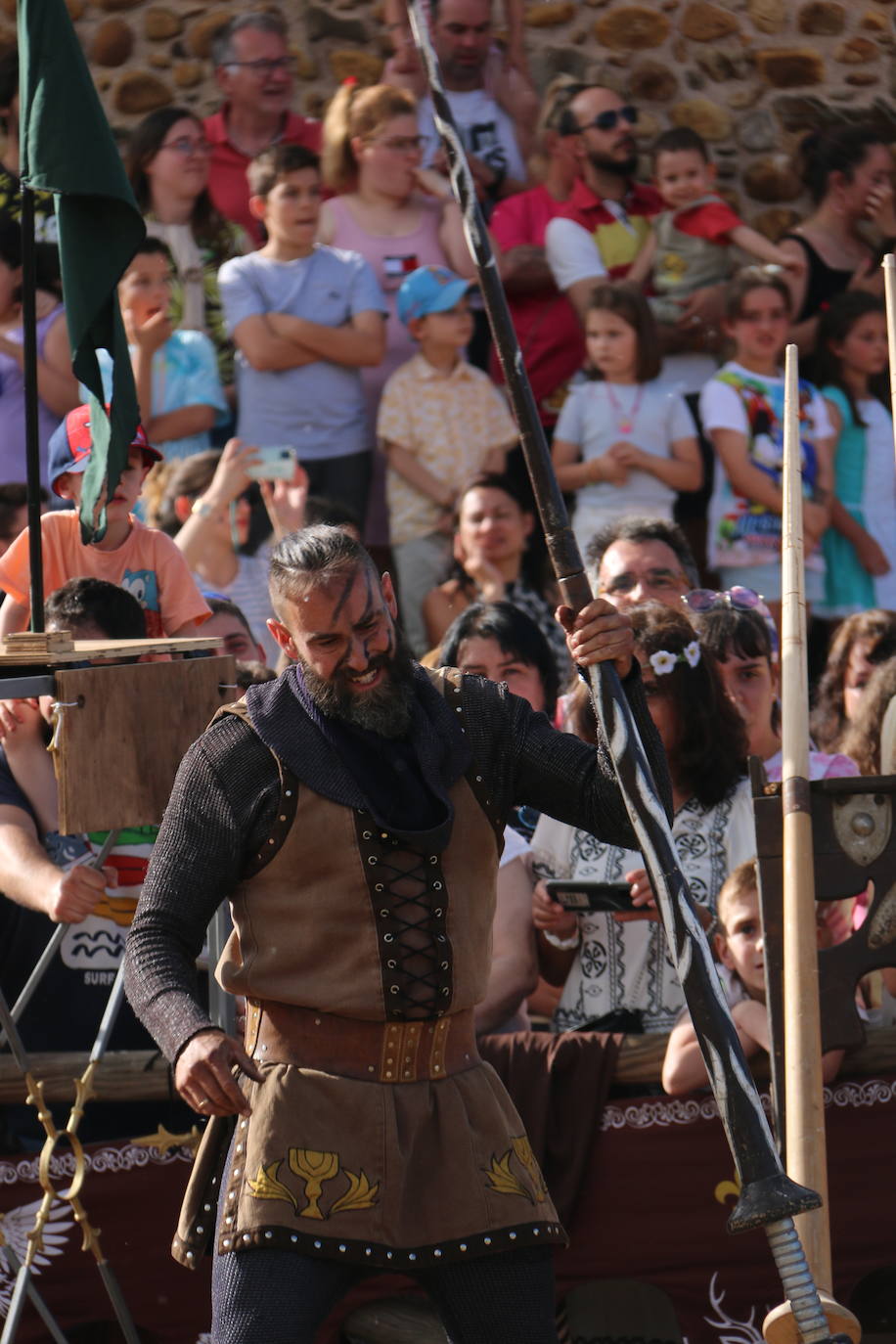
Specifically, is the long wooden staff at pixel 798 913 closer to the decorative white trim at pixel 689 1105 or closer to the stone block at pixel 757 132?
the decorative white trim at pixel 689 1105

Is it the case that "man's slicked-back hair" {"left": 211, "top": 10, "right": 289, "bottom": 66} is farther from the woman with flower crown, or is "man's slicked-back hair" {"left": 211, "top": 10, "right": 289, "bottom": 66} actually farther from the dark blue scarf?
the dark blue scarf

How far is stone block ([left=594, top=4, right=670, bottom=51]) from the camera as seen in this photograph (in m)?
7.50

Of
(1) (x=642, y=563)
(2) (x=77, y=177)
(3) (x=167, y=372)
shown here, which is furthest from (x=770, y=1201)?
(3) (x=167, y=372)

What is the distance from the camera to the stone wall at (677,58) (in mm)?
7484

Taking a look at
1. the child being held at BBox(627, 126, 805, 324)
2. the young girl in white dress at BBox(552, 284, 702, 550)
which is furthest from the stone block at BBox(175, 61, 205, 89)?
the young girl in white dress at BBox(552, 284, 702, 550)

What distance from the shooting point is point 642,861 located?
12.3 feet

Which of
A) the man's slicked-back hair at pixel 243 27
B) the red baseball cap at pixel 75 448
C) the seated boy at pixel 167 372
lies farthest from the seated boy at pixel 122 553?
the man's slicked-back hair at pixel 243 27

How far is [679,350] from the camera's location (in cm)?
654

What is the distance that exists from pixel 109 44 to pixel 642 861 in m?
5.01

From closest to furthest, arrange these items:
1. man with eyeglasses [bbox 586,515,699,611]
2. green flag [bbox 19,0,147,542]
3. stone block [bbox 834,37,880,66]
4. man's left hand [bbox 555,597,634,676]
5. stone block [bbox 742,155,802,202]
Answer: man's left hand [bbox 555,597,634,676] → green flag [bbox 19,0,147,542] → man with eyeglasses [bbox 586,515,699,611] → stone block [bbox 742,155,802,202] → stone block [bbox 834,37,880,66]

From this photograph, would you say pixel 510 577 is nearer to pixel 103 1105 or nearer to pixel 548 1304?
pixel 103 1105

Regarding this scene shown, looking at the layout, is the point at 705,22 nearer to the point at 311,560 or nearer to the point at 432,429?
the point at 432,429

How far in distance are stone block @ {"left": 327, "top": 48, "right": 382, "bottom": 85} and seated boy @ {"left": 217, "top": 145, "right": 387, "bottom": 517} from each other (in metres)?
1.50

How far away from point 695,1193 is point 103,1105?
1130 mm
